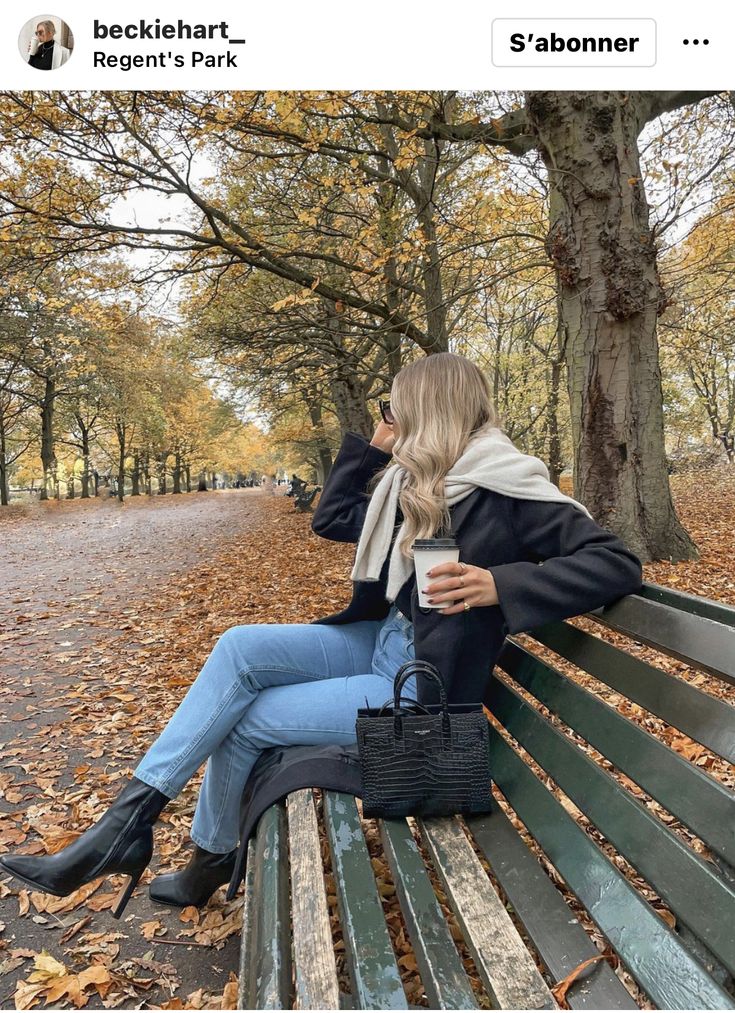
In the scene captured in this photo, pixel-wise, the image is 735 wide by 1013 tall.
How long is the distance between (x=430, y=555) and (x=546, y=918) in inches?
35.4

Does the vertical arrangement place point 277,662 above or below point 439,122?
below

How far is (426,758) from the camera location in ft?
5.88

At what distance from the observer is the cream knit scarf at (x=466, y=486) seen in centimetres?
197

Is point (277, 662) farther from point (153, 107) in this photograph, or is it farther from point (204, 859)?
point (153, 107)

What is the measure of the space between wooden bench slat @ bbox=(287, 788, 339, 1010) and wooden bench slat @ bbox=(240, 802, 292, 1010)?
3cm

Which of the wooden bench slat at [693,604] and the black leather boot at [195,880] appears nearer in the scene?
the wooden bench slat at [693,604]

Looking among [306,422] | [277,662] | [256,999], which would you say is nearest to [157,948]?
[277,662]

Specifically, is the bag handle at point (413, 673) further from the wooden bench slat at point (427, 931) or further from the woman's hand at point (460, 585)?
the wooden bench slat at point (427, 931)

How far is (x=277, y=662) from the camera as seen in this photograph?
92.6 inches

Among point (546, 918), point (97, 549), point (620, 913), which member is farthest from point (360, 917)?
point (97, 549)

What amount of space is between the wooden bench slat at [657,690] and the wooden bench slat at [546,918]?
47cm

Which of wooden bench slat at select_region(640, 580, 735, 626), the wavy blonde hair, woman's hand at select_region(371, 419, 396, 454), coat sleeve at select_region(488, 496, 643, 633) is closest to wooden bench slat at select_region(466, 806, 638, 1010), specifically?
coat sleeve at select_region(488, 496, 643, 633)
